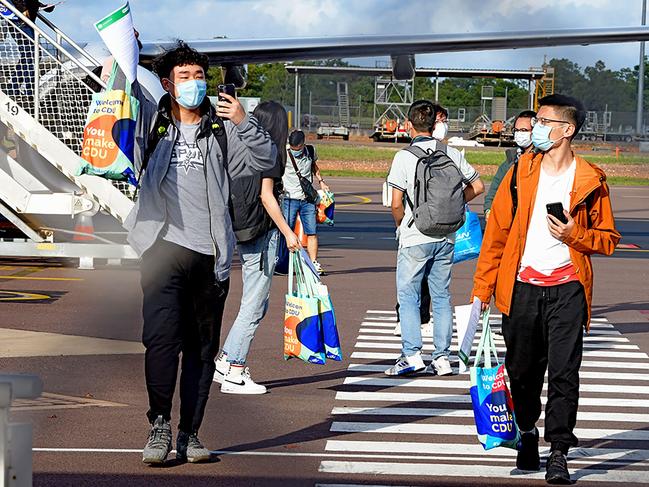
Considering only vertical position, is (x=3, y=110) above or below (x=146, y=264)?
above

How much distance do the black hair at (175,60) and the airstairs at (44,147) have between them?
22.9 feet

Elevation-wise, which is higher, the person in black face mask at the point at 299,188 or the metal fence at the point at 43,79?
the metal fence at the point at 43,79

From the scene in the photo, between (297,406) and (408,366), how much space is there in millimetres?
1424

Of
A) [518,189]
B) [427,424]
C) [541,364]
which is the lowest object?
[427,424]

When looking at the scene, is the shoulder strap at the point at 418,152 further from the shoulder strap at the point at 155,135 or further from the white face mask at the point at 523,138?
the shoulder strap at the point at 155,135

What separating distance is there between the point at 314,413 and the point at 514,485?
6.57 feet

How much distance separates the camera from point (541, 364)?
6352mm

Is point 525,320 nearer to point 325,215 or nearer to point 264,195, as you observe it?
point 264,195

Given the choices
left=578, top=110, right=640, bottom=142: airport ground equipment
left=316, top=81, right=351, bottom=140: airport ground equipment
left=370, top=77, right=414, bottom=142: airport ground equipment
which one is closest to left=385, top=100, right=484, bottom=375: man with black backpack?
left=370, top=77, right=414, bottom=142: airport ground equipment

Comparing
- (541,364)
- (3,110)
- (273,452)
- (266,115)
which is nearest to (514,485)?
(541,364)

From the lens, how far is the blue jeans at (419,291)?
30.2 ft

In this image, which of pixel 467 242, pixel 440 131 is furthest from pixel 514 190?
pixel 467 242

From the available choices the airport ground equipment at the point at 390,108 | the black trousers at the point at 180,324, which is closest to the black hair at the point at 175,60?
the black trousers at the point at 180,324

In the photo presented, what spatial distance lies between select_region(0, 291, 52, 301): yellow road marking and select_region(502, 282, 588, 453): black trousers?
297 inches
